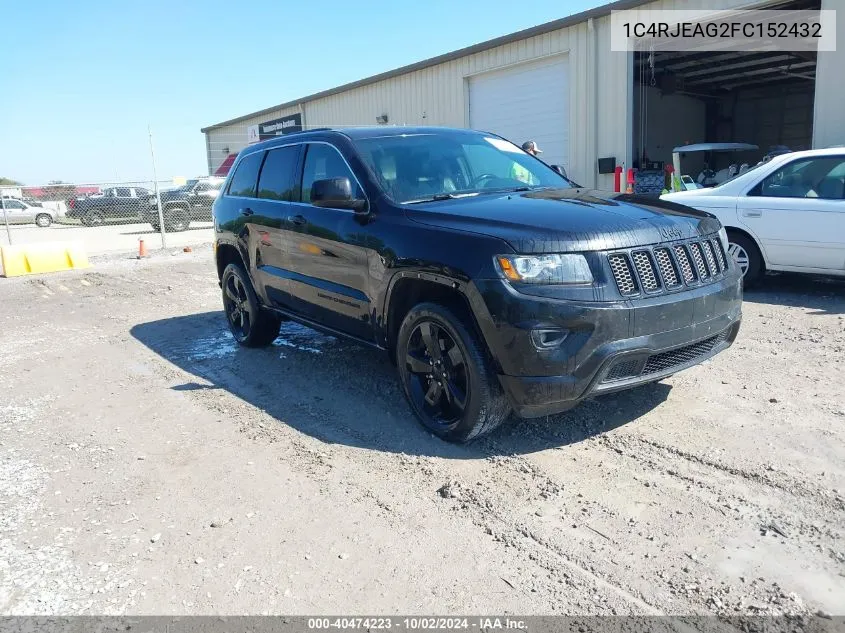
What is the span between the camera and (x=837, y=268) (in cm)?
692

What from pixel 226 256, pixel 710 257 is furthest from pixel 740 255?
pixel 226 256

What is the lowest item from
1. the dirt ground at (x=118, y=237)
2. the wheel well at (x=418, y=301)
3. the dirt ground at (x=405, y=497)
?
the dirt ground at (x=405, y=497)

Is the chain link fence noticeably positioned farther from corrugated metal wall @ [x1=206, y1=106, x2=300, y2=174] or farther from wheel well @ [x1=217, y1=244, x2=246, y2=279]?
wheel well @ [x1=217, y1=244, x2=246, y2=279]

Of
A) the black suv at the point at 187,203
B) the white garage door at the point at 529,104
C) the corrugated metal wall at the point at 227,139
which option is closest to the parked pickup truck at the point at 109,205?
the black suv at the point at 187,203

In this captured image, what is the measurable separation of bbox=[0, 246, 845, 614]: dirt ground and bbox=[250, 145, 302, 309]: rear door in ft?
2.44

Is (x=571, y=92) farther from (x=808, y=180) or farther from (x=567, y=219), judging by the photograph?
(x=567, y=219)

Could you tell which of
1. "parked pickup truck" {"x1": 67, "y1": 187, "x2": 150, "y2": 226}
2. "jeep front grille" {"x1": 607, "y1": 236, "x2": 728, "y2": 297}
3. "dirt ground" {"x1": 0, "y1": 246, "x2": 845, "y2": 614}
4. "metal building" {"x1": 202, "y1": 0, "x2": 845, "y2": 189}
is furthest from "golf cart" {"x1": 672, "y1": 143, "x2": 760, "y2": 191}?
"parked pickup truck" {"x1": 67, "y1": 187, "x2": 150, "y2": 226}

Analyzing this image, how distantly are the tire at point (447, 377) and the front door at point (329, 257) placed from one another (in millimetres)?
498

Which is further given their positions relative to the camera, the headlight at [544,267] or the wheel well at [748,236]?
the wheel well at [748,236]

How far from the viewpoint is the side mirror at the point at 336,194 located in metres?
4.21

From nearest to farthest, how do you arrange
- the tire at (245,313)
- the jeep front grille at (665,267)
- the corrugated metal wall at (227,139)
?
the jeep front grille at (665,267), the tire at (245,313), the corrugated metal wall at (227,139)

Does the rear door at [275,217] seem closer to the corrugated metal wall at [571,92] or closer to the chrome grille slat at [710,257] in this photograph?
the chrome grille slat at [710,257]

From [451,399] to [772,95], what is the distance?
25.1 m

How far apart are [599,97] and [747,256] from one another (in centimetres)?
764
